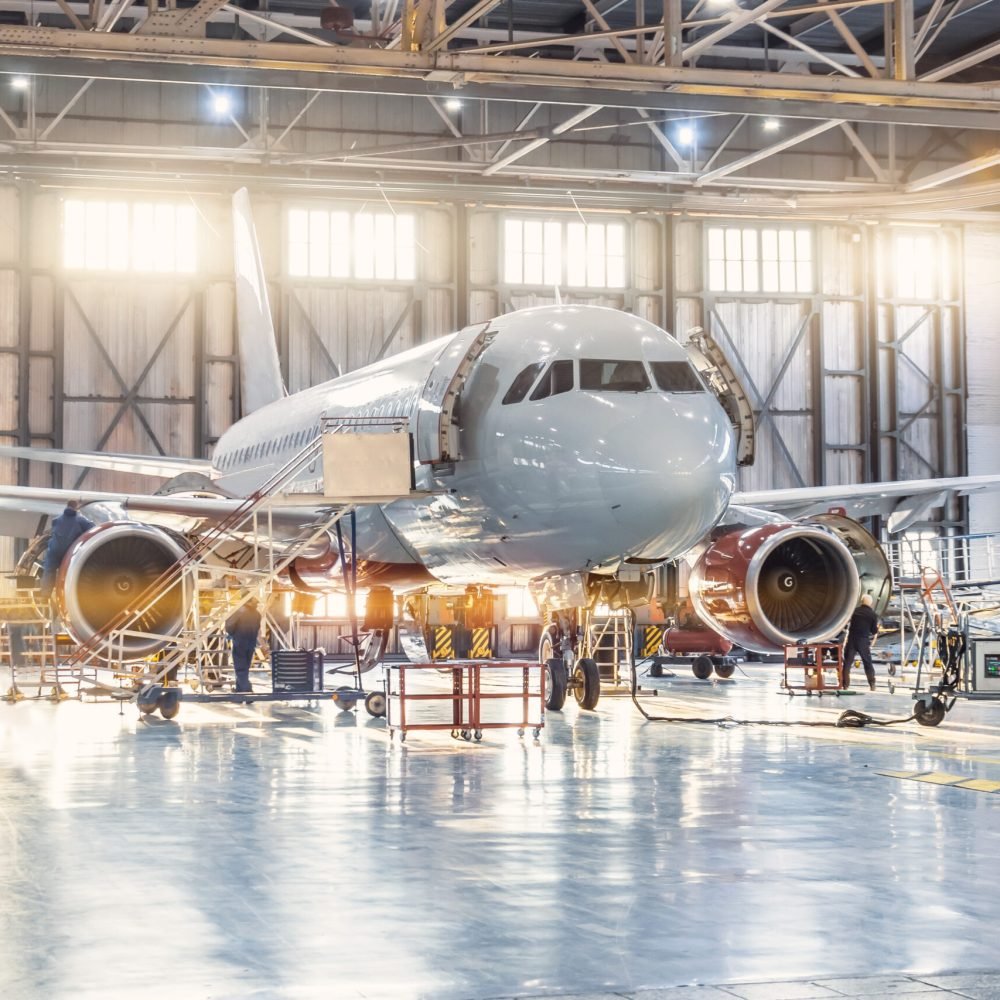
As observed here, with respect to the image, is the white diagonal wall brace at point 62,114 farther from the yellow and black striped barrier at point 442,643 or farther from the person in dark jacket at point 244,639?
the person in dark jacket at point 244,639

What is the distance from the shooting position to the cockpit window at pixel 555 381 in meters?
11.5

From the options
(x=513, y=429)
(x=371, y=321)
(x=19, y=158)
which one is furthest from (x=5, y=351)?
(x=513, y=429)

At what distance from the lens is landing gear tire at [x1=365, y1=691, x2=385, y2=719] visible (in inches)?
587

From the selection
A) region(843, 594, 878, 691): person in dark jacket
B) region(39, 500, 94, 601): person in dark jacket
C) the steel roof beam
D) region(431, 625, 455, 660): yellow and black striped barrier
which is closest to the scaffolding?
region(39, 500, 94, 601): person in dark jacket

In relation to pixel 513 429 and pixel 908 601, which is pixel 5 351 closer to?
pixel 908 601

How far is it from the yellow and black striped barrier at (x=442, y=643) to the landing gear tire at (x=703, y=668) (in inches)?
256

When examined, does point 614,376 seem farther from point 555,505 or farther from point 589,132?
point 589,132

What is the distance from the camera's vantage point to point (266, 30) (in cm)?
2808

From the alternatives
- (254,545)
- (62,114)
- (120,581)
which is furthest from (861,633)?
(62,114)

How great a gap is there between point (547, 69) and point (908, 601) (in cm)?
1441

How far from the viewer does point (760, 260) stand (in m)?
32.9

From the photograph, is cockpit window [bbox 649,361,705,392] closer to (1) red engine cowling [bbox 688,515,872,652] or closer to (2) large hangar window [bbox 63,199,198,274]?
(1) red engine cowling [bbox 688,515,872,652]

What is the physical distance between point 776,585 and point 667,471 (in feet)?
13.5

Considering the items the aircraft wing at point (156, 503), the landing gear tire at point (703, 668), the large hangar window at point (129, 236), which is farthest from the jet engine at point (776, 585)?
the large hangar window at point (129, 236)
